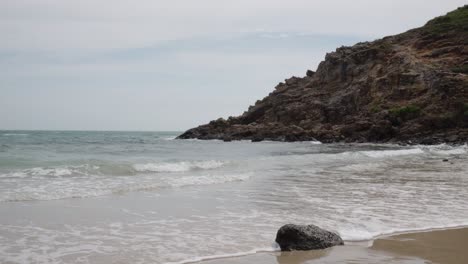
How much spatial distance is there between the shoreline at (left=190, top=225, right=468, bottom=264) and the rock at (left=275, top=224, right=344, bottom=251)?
0.30ft

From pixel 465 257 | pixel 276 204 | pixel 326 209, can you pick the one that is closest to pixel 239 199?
pixel 276 204

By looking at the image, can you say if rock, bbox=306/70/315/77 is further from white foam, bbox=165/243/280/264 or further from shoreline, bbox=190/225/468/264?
white foam, bbox=165/243/280/264

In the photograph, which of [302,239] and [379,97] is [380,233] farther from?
[379,97]

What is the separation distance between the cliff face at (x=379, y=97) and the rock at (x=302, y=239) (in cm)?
4001

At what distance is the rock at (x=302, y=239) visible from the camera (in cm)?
684

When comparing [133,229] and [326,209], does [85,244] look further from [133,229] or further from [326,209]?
[326,209]

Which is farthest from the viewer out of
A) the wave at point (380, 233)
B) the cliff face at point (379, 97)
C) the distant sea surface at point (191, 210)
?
the cliff face at point (379, 97)

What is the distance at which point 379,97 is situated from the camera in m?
56.6

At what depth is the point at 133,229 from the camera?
823 centimetres

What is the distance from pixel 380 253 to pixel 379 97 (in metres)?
52.4

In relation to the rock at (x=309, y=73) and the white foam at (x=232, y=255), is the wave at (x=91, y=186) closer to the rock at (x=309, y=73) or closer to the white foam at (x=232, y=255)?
the white foam at (x=232, y=255)

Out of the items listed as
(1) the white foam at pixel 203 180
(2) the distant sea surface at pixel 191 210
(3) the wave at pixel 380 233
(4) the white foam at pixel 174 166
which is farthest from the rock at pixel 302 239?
(4) the white foam at pixel 174 166

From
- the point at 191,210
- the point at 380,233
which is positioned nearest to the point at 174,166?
the point at 191,210

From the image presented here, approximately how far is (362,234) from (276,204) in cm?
331
